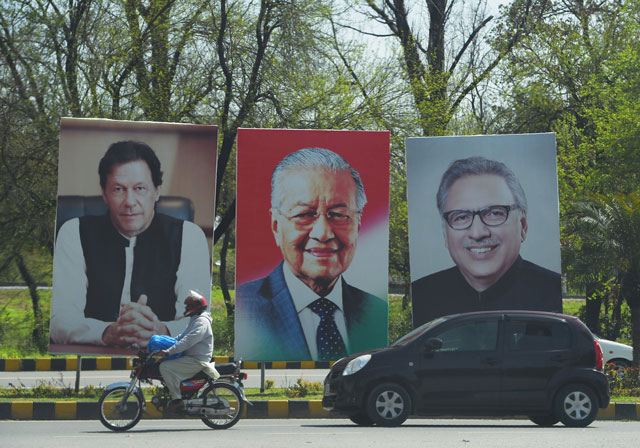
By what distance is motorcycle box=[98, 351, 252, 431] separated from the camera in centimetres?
1086

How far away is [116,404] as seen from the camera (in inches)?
428

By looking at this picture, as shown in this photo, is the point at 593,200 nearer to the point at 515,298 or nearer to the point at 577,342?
the point at 515,298

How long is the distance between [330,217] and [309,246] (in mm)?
596

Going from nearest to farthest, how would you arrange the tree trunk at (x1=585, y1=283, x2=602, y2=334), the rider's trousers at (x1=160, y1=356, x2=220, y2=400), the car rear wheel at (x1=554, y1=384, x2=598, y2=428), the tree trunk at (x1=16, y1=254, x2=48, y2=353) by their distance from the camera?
the rider's trousers at (x1=160, y1=356, x2=220, y2=400) → the car rear wheel at (x1=554, y1=384, x2=598, y2=428) → the tree trunk at (x1=16, y1=254, x2=48, y2=353) → the tree trunk at (x1=585, y1=283, x2=602, y2=334)

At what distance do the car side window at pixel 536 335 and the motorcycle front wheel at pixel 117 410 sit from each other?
4.75 meters

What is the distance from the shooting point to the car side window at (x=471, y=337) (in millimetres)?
11594

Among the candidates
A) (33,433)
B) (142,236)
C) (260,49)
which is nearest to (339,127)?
(260,49)

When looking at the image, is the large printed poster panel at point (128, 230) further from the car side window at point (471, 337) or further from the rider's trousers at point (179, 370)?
the car side window at point (471, 337)

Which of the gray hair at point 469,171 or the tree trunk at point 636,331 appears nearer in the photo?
the gray hair at point 469,171

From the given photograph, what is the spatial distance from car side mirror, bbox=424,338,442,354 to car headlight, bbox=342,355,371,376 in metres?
0.73

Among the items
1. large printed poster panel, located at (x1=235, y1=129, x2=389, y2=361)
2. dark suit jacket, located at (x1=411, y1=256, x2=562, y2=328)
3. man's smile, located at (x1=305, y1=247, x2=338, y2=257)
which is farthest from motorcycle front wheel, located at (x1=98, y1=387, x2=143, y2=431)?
dark suit jacket, located at (x1=411, y1=256, x2=562, y2=328)

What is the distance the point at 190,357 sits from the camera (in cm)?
1105

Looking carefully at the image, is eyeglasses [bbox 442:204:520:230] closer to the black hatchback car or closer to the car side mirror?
the black hatchback car

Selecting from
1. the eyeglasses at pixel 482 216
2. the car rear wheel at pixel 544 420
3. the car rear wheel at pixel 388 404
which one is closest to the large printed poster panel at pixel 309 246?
the eyeglasses at pixel 482 216
